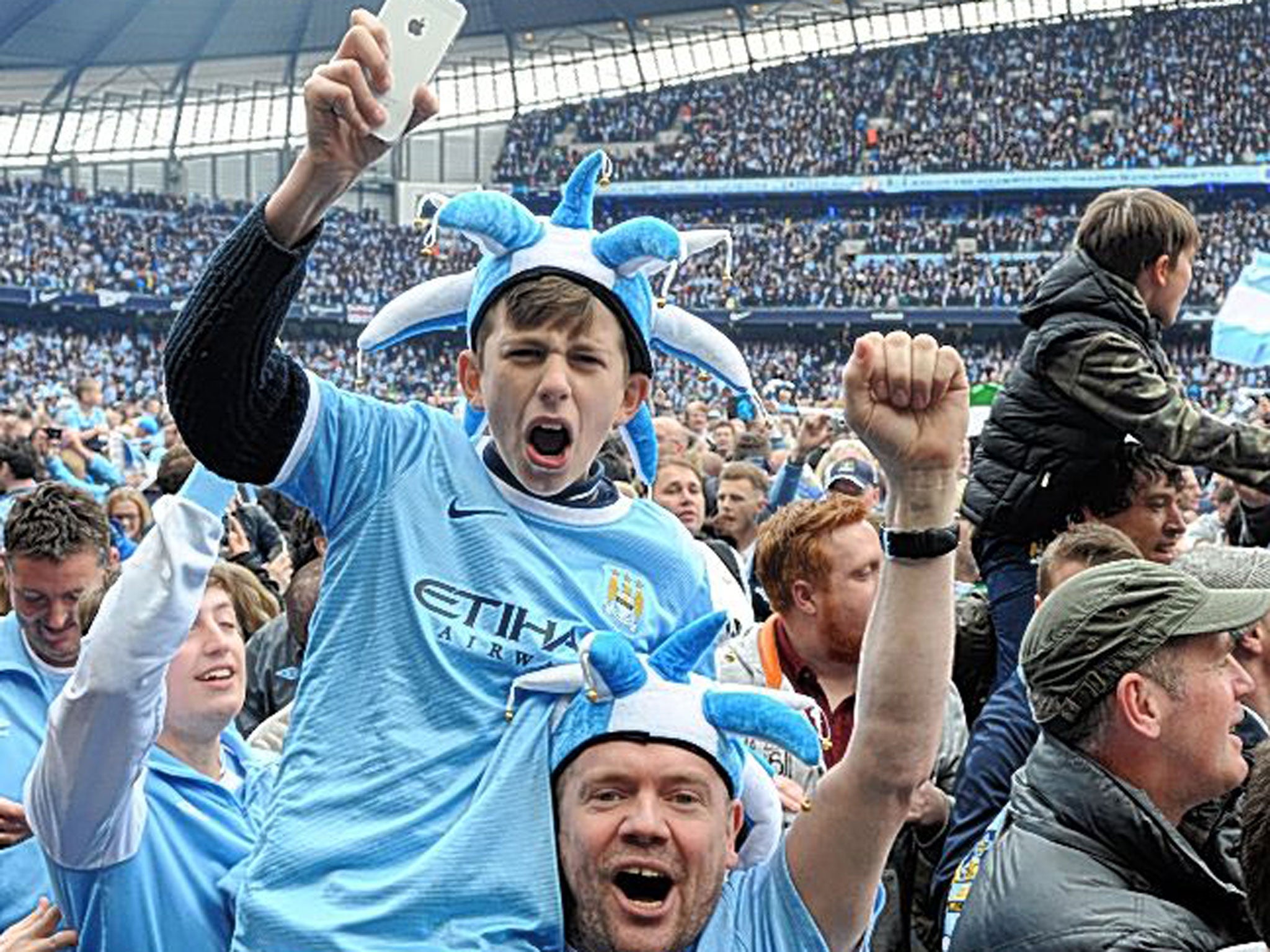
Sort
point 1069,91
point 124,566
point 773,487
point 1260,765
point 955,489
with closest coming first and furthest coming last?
point 1260,765 < point 955,489 < point 124,566 < point 773,487 < point 1069,91

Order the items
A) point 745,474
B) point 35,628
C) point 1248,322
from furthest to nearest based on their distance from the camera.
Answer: point 1248,322 < point 745,474 < point 35,628

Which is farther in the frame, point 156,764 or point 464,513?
point 156,764

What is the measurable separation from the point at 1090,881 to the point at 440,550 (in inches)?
45.9

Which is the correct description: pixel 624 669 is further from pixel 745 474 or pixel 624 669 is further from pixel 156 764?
pixel 745 474

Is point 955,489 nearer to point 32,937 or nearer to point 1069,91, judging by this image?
point 32,937

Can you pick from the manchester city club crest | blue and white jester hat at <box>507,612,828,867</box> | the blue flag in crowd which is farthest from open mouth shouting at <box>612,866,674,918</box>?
the blue flag in crowd

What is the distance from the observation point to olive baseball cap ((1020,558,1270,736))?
10.1 ft

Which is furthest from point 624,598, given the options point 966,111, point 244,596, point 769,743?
point 966,111

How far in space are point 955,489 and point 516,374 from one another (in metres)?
0.58

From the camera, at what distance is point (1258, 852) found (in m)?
1.99

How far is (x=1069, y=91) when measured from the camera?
46.1 metres

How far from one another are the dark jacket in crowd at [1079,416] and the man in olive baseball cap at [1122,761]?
122 centimetres

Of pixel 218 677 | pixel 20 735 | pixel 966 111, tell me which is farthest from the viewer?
pixel 966 111

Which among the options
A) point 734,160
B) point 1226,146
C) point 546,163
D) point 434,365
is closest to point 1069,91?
point 1226,146
